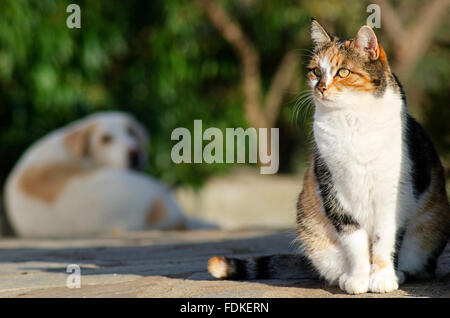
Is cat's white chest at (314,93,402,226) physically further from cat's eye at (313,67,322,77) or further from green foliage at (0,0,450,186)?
green foliage at (0,0,450,186)

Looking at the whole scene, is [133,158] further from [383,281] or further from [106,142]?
[383,281]

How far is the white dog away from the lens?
7281 millimetres

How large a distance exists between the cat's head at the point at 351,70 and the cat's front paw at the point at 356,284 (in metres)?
0.78

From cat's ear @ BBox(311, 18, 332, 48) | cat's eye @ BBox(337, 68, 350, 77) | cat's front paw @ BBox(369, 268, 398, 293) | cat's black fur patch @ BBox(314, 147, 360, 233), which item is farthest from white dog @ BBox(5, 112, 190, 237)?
cat's front paw @ BBox(369, 268, 398, 293)

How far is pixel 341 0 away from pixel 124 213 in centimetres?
520

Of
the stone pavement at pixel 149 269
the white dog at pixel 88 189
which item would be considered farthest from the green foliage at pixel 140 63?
the stone pavement at pixel 149 269

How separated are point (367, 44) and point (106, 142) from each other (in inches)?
195

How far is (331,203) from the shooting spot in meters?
3.10

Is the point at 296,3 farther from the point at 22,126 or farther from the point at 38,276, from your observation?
the point at 38,276

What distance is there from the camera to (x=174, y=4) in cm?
991

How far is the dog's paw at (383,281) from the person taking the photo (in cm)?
297

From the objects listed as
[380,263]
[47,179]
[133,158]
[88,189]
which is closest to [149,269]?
[380,263]

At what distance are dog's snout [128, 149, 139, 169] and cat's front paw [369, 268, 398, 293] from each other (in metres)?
5.10
